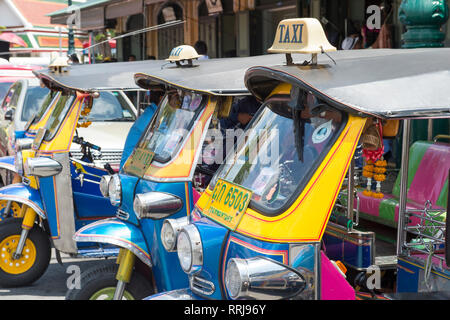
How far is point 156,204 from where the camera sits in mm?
4086

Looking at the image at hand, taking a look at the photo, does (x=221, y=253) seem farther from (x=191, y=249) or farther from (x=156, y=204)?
(x=156, y=204)

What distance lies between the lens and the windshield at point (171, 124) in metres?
4.45

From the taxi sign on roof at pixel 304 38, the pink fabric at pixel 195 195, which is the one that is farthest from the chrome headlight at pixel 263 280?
the pink fabric at pixel 195 195

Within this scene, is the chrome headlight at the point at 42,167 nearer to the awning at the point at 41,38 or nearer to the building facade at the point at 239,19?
the building facade at the point at 239,19

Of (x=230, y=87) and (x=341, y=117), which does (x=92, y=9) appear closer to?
(x=230, y=87)

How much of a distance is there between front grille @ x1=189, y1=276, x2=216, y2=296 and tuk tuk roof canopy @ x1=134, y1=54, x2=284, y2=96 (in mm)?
1466

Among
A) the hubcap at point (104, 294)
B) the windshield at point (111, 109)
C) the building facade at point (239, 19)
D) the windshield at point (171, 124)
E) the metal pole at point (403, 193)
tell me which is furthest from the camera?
the building facade at point (239, 19)

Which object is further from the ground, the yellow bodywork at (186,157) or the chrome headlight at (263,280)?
the yellow bodywork at (186,157)

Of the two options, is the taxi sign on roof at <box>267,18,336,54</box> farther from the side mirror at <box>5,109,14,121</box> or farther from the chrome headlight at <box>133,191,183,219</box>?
the side mirror at <box>5,109,14,121</box>

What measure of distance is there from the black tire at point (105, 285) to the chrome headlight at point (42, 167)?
1.57 m

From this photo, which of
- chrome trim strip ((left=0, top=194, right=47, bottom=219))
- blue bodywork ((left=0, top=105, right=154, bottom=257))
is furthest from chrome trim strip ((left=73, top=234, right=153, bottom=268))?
chrome trim strip ((left=0, top=194, right=47, bottom=219))

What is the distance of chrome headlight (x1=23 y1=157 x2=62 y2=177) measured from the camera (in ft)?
17.9

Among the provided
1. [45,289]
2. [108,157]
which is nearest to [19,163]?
[45,289]

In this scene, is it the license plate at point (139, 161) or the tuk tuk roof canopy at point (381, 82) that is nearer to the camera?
the tuk tuk roof canopy at point (381, 82)
